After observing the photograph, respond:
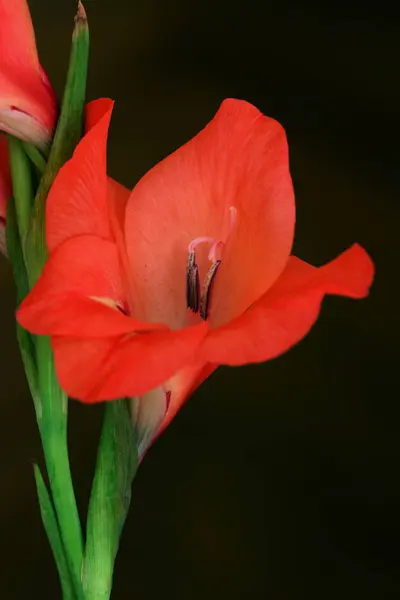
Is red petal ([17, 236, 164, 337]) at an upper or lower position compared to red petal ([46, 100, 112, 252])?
lower

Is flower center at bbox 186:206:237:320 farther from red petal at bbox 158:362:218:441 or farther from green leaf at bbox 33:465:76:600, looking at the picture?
green leaf at bbox 33:465:76:600

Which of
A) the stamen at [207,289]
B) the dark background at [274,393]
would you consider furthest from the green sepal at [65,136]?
A: the dark background at [274,393]

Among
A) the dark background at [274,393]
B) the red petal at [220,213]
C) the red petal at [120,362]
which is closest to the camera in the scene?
the red petal at [120,362]

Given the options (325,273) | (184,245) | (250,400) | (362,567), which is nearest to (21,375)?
(250,400)

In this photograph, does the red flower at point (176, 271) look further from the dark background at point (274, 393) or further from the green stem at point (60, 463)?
the dark background at point (274, 393)

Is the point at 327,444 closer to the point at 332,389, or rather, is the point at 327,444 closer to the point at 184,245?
the point at 332,389

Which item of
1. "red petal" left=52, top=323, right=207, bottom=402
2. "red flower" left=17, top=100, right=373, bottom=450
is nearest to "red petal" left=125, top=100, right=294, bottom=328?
"red flower" left=17, top=100, right=373, bottom=450
